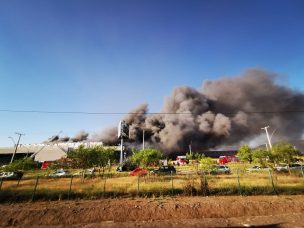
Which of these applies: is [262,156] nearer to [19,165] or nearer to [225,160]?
[225,160]

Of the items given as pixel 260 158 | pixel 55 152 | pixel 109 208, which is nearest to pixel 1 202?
pixel 109 208

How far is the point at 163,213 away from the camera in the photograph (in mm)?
10383

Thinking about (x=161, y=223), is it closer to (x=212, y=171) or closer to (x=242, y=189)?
(x=242, y=189)

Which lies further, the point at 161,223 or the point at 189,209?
the point at 189,209

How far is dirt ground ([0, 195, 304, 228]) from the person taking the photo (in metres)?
9.24

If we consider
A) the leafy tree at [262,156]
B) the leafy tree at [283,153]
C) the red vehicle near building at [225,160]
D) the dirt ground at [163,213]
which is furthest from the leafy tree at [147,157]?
the red vehicle near building at [225,160]

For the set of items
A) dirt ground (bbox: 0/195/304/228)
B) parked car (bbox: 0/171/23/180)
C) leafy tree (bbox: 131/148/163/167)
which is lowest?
dirt ground (bbox: 0/195/304/228)

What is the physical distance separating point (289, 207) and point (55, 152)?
8130cm

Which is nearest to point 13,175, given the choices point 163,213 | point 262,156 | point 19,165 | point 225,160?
point 19,165

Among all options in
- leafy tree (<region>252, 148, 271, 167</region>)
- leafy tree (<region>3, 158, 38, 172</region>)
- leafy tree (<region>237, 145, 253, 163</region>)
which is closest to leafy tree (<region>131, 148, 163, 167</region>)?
leafy tree (<region>252, 148, 271, 167</region>)

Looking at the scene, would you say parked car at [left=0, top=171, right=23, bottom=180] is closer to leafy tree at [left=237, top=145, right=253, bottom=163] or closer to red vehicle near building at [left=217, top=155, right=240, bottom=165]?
leafy tree at [left=237, top=145, right=253, bottom=163]

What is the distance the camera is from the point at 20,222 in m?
9.62

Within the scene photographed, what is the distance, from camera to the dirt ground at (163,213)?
9242 mm

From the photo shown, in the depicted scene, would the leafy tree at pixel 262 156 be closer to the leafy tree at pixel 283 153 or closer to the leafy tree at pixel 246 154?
the leafy tree at pixel 283 153
